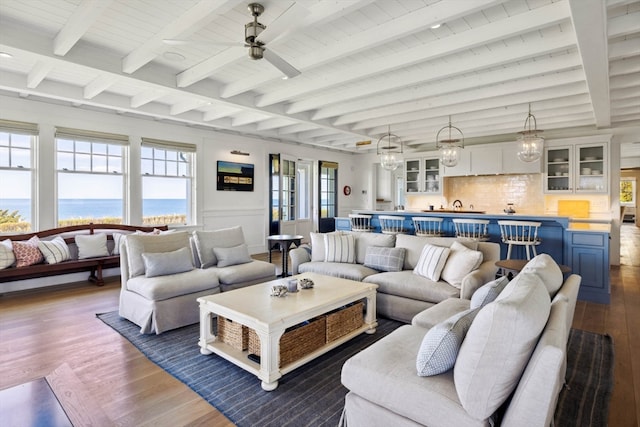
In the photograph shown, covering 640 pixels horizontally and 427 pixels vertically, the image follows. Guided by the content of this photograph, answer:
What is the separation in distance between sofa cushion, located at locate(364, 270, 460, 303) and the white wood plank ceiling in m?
2.20

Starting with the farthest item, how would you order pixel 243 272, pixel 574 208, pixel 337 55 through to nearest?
pixel 574 208, pixel 243 272, pixel 337 55

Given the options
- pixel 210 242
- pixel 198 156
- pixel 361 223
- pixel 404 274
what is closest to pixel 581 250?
pixel 404 274

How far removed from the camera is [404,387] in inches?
64.3

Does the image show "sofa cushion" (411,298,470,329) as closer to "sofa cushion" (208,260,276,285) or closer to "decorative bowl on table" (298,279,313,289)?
"decorative bowl on table" (298,279,313,289)

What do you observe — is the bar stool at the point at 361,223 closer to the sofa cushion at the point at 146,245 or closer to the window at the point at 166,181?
the window at the point at 166,181

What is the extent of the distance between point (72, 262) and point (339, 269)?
376cm

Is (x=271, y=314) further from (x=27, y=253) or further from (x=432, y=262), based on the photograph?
(x=27, y=253)

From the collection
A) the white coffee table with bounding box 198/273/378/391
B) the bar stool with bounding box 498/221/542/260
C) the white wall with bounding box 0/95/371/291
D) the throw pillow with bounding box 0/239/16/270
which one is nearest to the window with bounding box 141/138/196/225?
the white wall with bounding box 0/95/371/291

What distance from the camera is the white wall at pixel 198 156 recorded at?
5.06 metres

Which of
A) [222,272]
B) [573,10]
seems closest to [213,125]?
[222,272]

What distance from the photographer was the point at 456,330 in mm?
1663

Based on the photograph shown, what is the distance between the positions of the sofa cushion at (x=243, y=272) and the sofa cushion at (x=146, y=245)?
51 centimetres

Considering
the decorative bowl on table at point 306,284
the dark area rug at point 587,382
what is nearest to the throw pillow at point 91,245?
the decorative bowl on table at point 306,284

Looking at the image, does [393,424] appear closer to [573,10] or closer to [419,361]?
[419,361]
